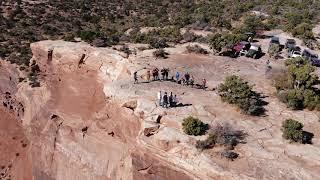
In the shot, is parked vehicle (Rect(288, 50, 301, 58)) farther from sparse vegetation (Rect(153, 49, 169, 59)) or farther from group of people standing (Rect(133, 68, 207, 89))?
group of people standing (Rect(133, 68, 207, 89))

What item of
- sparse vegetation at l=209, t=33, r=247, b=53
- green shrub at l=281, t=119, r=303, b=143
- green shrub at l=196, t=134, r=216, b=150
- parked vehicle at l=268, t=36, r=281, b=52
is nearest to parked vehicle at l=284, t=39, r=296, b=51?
parked vehicle at l=268, t=36, r=281, b=52

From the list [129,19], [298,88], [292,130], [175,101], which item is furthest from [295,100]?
[129,19]

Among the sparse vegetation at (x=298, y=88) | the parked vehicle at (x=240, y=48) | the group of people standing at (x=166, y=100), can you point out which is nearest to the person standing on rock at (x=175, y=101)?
the group of people standing at (x=166, y=100)

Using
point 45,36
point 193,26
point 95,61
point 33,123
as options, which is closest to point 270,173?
point 95,61

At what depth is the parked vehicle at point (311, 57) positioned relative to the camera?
40.2 m

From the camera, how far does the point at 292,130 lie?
2791 centimetres

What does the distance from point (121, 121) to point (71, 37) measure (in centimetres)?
2051

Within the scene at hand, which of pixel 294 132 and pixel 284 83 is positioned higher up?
pixel 284 83

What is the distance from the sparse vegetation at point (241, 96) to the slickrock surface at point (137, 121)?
1.72 ft

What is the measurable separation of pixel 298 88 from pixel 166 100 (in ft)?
30.2

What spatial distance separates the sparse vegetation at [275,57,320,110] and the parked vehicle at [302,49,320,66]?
14.3 ft

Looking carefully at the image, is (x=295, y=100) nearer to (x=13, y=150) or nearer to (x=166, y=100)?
(x=166, y=100)

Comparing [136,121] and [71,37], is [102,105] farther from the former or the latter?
[71,37]

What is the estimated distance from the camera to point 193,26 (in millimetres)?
50906
